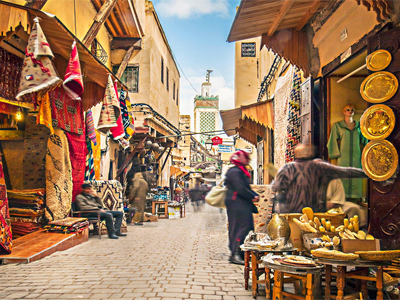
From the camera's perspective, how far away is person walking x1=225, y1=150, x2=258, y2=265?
571 centimetres

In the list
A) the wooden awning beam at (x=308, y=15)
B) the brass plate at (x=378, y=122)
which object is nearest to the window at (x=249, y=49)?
the wooden awning beam at (x=308, y=15)

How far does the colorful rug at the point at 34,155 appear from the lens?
7605mm

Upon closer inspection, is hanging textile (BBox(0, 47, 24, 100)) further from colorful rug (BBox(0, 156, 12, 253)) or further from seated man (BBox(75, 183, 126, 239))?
seated man (BBox(75, 183, 126, 239))

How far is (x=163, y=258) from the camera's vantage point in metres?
5.99

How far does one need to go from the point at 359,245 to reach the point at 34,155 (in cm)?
662

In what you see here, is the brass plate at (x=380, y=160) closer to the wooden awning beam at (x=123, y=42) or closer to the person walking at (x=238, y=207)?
the person walking at (x=238, y=207)

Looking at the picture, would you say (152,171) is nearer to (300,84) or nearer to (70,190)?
(70,190)

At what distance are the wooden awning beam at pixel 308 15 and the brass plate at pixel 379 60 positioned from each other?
193 centimetres

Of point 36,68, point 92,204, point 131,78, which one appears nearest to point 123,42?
point 131,78

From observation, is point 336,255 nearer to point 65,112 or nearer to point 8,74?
point 8,74

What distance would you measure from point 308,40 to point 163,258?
4669mm

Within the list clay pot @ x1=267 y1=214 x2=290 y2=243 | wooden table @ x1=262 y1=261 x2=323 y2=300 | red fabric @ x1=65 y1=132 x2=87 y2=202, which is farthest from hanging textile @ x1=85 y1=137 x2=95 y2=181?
wooden table @ x1=262 y1=261 x2=323 y2=300

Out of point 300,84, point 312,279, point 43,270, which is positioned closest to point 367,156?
point 312,279

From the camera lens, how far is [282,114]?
8484mm
